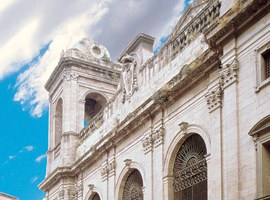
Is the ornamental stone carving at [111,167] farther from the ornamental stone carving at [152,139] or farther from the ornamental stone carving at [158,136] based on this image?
the ornamental stone carving at [158,136]

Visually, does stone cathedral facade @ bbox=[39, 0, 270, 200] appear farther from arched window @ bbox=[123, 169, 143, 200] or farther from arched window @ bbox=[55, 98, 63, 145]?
arched window @ bbox=[55, 98, 63, 145]

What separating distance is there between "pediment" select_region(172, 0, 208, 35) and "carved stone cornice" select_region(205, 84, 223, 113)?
3708 mm

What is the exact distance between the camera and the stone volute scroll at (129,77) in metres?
23.2

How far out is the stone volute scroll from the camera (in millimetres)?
23189

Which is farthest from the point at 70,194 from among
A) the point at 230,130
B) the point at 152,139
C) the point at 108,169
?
the point at 230,130

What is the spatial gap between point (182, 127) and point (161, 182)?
2244 millimetres

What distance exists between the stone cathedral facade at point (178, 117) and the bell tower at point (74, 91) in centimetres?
6

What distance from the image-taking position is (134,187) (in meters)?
22.4

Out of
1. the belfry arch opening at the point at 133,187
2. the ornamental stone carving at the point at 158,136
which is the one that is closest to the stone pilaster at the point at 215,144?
the ornamental stone carving at the point at 158,136

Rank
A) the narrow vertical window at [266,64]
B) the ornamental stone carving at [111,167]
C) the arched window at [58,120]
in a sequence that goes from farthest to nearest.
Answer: the arched window at [58,120] → the ornamental stone carving at [111,167] → the narrow vertical window at [266,64]

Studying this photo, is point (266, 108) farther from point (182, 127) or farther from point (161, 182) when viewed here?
point (161, 182)

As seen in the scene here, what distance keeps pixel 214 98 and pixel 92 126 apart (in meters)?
11.3

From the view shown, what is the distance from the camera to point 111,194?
931 inches

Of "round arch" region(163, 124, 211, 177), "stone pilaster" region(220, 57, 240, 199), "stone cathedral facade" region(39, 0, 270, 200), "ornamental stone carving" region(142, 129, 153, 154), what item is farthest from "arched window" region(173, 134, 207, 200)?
"stone pilaster" region(220, 57, 240, 199)
